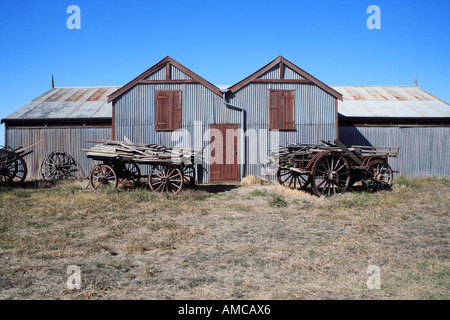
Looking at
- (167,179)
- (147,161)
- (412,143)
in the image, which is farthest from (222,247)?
(412,143)

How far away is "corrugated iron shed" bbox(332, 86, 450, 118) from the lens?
17.9 m

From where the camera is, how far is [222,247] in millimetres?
5953

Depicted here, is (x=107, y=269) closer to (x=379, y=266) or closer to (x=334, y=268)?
(x=334, y=268)

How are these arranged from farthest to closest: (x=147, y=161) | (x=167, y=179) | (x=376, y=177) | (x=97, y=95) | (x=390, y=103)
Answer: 1. (x=97, y=95)
2. (x=390, y=103)
3. (x=376, y=177)
4. (x=167, y=179)
5. (x=147, y=161)

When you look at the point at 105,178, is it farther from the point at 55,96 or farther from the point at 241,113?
the point at 55,96

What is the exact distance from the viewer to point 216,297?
3.96 meters

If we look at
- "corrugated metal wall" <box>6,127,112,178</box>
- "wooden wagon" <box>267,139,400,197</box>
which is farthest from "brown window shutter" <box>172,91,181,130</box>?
"wooden wagon" <box>267,139,400,197</box>

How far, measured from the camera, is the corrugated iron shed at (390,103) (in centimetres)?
1794

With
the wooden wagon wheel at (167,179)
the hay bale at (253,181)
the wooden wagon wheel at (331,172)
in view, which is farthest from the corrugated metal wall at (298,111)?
the wooden wagon wheel at (167,179)

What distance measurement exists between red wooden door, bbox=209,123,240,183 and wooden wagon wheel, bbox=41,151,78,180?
7695 millimetres

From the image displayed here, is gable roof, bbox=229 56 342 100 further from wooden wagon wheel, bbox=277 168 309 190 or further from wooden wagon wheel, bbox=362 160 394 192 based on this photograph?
wooden wagon wheel, bbox=277 168 309 190

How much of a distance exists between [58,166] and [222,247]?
14135 millimetres
